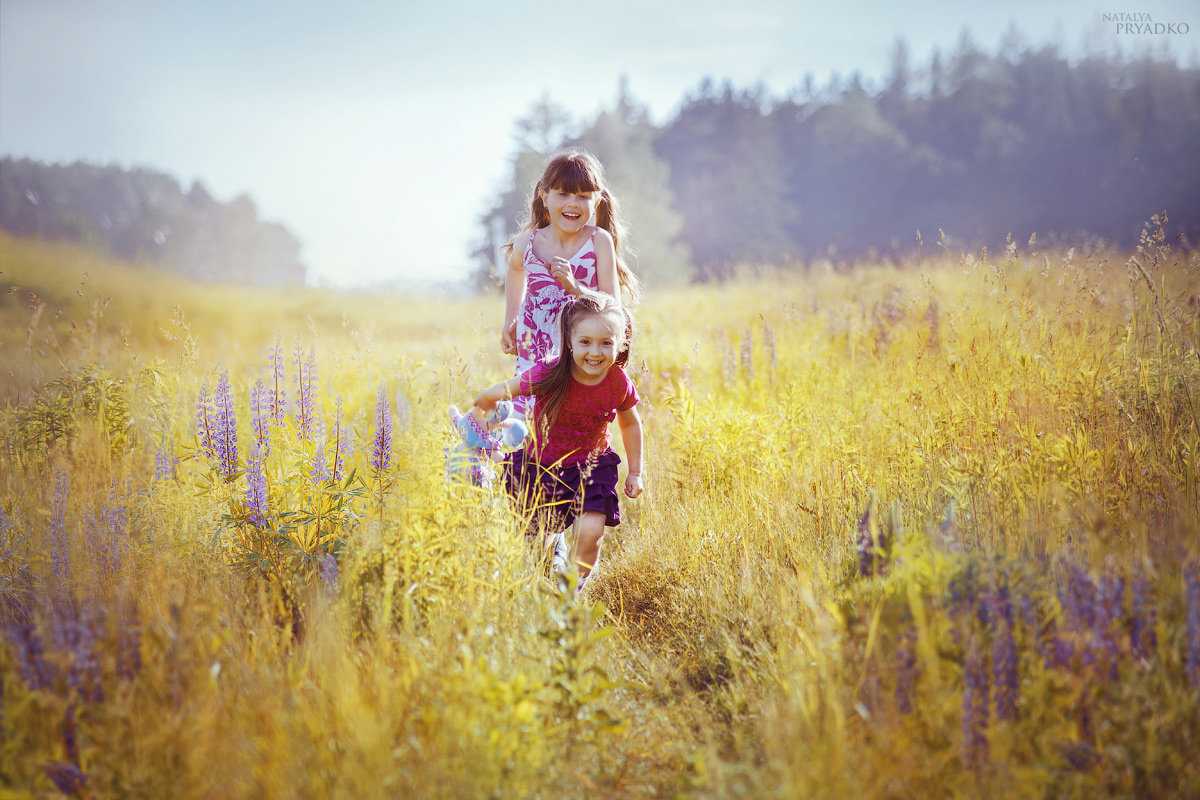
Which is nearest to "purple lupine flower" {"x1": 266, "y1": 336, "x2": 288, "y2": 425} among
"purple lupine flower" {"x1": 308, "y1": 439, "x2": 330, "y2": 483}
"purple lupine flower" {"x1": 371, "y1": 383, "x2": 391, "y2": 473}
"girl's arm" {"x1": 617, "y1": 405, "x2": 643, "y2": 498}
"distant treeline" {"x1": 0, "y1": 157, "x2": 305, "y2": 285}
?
"purple lupine flower" {"x1": 308, "y1": 439, "x2": 330, "y2": 483}

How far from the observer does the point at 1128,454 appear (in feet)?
8.42

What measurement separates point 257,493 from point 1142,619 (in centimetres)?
251

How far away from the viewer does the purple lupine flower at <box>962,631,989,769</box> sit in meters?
1.46

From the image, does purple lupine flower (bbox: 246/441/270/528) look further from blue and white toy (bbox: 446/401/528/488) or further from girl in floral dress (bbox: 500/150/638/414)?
girl in floral dress (bbox: 500/150/638/414)

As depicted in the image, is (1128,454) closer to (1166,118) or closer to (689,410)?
(689,410)

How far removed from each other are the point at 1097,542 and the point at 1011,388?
1.82 meters

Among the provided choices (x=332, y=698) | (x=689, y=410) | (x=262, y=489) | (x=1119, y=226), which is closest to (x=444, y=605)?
(x=332, y=698)

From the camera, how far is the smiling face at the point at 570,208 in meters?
3.36

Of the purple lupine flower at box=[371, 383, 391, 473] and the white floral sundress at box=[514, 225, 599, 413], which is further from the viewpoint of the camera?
the white floral sundress at box=[514, 225, 599, 413]

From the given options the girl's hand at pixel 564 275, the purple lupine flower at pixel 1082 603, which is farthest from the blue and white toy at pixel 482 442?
the purple lupine flower at pixel 1082 603

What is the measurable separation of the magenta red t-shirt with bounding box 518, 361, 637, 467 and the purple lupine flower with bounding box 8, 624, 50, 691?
1633 millimetres

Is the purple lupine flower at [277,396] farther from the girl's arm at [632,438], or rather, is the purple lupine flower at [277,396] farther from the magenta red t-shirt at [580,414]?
the girl's arm at [632,438]

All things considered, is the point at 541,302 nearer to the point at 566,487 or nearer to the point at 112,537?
the point at 566,487

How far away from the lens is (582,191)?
336cm
